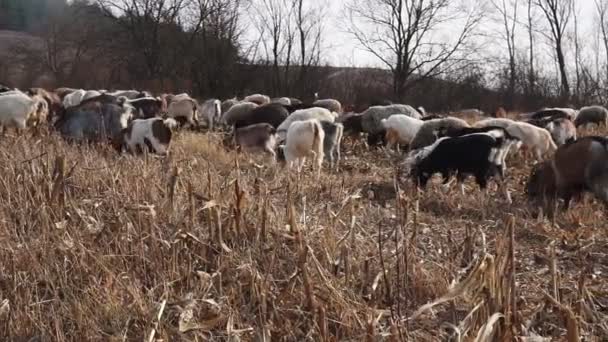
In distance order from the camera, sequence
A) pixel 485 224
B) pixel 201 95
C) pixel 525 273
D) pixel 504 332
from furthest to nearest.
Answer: pixel 201 95, pixel 485 224, pixel 525 273, pixel 504 332

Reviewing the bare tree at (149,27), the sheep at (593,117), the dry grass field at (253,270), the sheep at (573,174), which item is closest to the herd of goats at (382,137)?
the sheep at (573,174)

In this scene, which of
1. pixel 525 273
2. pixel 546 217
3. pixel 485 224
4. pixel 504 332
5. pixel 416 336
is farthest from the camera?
pixel 546 217

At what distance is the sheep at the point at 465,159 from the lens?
8.02 meters

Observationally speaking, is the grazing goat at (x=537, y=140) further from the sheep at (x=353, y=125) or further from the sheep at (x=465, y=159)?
the sheep at (x=353, y=125)

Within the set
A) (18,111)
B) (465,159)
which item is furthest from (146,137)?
(465,159)

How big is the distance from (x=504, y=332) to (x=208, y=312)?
4.61 feet

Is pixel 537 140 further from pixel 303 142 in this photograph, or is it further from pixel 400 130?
pixel 303 142

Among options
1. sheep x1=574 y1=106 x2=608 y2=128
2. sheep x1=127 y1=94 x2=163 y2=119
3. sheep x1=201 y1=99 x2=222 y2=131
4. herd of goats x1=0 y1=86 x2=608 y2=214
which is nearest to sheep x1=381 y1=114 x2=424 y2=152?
herd of goats x1=0 y1=86 x2=608 y2=214

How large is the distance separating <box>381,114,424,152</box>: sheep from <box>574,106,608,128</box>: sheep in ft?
26.2

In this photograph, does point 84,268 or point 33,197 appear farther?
point 33,197

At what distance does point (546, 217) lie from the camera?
5.95 m

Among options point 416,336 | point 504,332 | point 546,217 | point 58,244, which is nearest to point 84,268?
point 58,244

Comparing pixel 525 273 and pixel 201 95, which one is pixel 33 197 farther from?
pixel 201 95

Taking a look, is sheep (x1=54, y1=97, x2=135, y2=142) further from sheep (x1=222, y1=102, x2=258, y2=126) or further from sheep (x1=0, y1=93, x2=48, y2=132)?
sheep (x1=222, y1=102, x2=258, y2=126)
